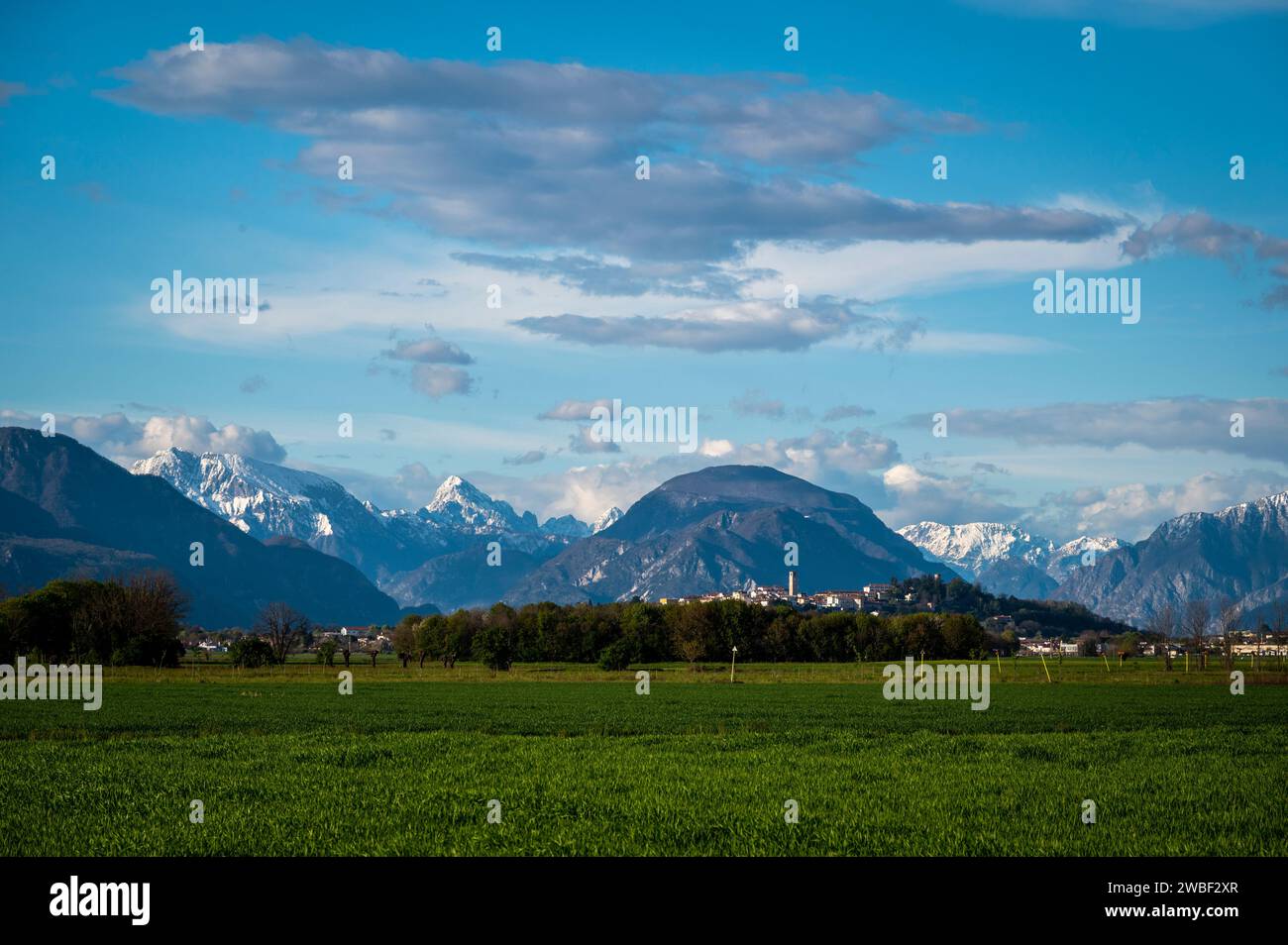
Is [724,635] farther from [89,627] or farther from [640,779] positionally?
[640,779]

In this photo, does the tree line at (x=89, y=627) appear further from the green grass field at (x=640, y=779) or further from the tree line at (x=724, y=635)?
the green grass field at (x=640, y=779)

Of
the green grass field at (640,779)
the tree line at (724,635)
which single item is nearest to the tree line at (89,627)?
the tree line at (724,635)

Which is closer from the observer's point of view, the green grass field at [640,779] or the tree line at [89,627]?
the green grass field at [640,779]

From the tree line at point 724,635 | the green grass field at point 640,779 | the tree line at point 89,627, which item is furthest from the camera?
the tree line at point 724,635

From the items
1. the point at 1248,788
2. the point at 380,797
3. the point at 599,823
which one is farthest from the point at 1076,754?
the point at 380,797

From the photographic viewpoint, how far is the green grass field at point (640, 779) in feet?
77.3

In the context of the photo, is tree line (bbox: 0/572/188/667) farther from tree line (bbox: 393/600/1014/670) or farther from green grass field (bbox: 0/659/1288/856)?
green grass field (bbox: 0/659/1288/856)

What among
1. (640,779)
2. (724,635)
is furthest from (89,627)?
(640,779)

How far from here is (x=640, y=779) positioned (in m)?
32.2

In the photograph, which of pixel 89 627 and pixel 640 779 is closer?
pixel 640 779

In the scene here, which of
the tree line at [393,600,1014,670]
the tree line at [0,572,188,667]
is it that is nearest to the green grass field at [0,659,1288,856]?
the tree line at [0,572,188,667]

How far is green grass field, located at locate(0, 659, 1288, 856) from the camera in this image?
23547mm
